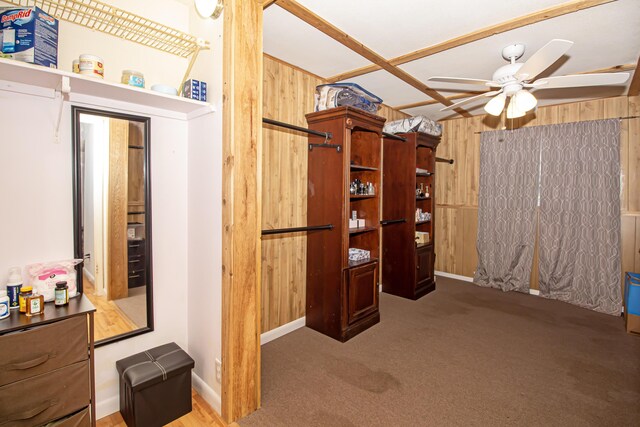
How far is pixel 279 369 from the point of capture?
2395 millimetres

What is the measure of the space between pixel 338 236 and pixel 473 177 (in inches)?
124

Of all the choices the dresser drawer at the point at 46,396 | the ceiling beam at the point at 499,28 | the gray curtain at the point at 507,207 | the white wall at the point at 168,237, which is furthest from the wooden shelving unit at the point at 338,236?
the gray curtain at the point at 507,207

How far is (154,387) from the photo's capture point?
1.75 m

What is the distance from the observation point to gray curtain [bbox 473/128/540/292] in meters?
4.27

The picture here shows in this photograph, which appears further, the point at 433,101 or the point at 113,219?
the point at 433,101

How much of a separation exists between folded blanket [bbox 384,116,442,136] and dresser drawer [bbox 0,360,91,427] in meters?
3.89

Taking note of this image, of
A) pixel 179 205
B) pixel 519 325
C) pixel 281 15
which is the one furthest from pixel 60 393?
pixel 519 325

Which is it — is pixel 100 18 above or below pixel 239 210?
above

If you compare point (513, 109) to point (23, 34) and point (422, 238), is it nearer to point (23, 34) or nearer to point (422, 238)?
point (422, 238)

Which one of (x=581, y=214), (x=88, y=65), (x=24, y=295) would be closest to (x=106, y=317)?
(x=24, y=295)

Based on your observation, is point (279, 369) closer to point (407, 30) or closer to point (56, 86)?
point (56, 86)

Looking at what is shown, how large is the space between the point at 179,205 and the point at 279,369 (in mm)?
1471

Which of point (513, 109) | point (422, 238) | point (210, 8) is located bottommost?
point (422, 238)

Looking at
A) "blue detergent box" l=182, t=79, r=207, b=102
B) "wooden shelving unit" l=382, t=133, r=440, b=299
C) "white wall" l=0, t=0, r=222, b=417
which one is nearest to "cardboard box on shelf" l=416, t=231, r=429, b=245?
"wooden shelving unit" l=382, t=133, r=440, b=299
